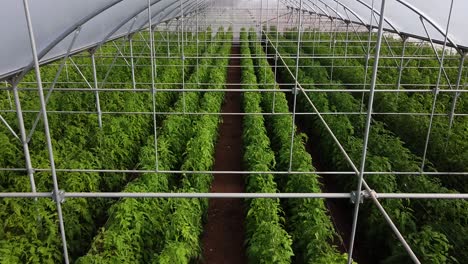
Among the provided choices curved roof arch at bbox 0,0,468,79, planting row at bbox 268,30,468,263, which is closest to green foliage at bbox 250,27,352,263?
planting row at bbox 268,30,468,263

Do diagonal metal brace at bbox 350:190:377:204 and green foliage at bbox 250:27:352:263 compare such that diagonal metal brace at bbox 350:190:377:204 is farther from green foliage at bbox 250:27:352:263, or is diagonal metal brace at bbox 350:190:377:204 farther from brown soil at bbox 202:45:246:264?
brown soil at bbox 202:45:246:264

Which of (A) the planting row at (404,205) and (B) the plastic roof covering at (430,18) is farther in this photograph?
(B) the plastic roof covering at (430,18)

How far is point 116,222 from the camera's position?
4.90 meters

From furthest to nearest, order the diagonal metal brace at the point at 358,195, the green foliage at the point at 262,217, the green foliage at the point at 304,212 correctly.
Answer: the green foliage at the point at 304,212 < the green foliage at the point at 262,217 < the diagonal metal brace at the point at 358,195

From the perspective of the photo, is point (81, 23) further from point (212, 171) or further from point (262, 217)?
point (262, 217)

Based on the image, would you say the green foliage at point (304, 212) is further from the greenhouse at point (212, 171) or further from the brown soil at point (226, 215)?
the brown soil at point (226, 215)

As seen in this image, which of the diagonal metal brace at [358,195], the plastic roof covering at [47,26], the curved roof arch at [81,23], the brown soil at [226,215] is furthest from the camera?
the brown soil at [226,215]

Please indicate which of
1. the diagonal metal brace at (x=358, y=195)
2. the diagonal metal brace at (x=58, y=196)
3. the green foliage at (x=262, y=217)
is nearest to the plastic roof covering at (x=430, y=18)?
the green foliage at (x=262, y=217)

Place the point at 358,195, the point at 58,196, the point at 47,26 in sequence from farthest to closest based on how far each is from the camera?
the point at 47,26 < the point at 58,196 < the point at 358,195

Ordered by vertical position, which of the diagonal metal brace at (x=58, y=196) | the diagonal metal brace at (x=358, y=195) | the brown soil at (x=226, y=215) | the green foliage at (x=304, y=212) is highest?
the diagonal metal brace at (x=358, y=195)

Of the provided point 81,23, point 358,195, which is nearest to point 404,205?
point 358,195

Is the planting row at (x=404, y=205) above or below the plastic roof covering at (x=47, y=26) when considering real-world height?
below

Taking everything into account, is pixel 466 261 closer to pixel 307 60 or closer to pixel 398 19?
pixel 398 19

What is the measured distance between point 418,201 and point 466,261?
1122mm
